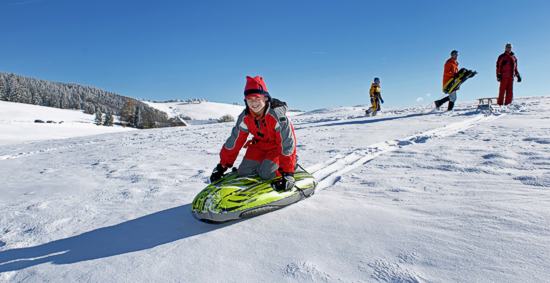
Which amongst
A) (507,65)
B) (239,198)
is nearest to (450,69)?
(507,65)

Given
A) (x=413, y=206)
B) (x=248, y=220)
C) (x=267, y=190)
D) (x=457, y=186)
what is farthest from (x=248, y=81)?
(x=457, y=186)

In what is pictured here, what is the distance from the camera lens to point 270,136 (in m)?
→ 3.92

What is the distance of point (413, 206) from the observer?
10.5ft

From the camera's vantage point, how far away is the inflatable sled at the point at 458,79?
12.9 m

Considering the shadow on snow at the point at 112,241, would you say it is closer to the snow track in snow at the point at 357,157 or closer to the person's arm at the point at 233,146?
the person's arm at the point at 233,146

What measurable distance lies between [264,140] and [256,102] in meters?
0.58

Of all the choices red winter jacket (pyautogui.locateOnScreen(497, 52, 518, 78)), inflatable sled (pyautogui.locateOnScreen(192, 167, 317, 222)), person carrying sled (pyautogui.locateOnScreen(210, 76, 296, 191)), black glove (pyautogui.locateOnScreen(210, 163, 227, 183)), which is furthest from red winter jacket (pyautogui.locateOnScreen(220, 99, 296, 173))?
red winter jacket (pyautogui.locateOnScreen(497, 52, 518, 78))

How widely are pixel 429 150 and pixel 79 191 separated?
243 inches

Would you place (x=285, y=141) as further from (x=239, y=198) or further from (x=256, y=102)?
(x=239, y=198)

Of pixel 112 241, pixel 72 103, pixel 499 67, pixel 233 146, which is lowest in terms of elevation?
pixel 112 241

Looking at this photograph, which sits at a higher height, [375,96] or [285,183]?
[375,96]

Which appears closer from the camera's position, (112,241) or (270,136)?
(112,241)

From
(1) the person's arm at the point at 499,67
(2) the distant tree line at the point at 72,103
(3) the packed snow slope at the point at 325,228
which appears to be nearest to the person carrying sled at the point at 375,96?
(1) the person's arm at the point at 499,67

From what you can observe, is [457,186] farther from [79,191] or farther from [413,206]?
[79,191]
